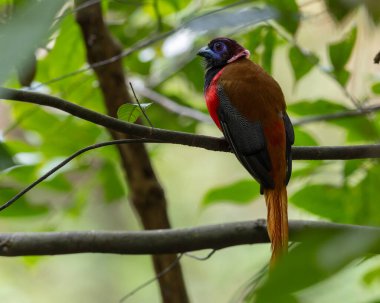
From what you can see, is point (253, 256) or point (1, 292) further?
point (1, 292)

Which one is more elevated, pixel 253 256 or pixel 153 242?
pixel 153 242

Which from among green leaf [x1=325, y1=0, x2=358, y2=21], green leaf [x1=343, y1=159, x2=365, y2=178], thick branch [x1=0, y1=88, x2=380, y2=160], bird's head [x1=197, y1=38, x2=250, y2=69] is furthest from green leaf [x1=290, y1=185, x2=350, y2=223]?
green leaf [x1=325, y1=0, x2=358, y2=21]

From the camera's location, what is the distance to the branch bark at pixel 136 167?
2.69 meters

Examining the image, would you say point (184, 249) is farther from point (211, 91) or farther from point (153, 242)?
point (211, 91)

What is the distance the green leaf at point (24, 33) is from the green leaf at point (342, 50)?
187 centimetres

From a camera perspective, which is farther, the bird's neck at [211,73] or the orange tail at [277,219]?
the bird's neck at [211,73]

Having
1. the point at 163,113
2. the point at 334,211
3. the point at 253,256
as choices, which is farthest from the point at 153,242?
the point at 253,256

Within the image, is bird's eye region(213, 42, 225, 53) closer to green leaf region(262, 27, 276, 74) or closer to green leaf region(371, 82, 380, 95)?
green leaf region(262, 27, 276, 74)

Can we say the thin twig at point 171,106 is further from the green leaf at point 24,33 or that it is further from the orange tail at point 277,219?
the green leaf at point 24,33

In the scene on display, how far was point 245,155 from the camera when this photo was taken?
6.62ft

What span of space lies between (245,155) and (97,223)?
4.48m

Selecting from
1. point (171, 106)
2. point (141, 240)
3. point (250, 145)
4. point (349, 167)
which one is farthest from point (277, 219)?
point (171, 106)

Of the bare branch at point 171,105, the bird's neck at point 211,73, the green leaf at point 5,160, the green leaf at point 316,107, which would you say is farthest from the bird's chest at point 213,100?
the green leaf at point 5,160

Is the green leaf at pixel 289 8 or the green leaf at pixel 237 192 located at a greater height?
the green leaf at pixel 289 8
